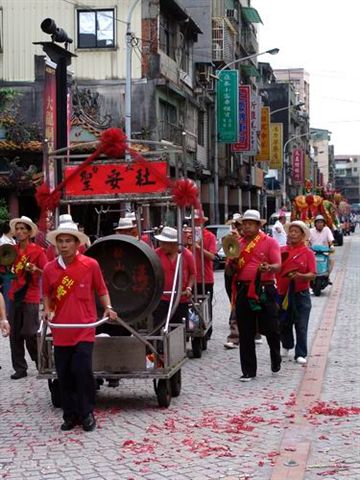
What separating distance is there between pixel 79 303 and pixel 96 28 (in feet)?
78.0

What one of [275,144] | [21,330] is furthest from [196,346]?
[275,144]

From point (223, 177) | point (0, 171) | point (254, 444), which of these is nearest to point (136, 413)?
point (254, 444)

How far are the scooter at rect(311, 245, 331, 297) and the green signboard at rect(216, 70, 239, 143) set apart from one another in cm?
2011

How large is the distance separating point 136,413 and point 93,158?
2.47m

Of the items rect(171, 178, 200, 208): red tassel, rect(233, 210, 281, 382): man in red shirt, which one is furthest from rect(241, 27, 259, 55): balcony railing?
rect(171, 178, 200, 208): red tassel

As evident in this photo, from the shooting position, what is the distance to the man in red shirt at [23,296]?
9891mm

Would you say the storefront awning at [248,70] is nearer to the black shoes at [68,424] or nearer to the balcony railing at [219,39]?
the balcony railing at [219,39]

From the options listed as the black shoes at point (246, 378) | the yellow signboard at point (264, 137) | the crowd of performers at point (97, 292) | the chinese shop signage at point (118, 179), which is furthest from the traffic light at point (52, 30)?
the yellow signboard at point (264, 137)

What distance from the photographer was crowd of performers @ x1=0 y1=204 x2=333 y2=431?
24.0ft

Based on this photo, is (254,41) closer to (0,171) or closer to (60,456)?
(0,171)

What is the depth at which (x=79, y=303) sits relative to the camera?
7.29 metres

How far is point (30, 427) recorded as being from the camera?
295 inches

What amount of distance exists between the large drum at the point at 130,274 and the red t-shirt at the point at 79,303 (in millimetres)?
812

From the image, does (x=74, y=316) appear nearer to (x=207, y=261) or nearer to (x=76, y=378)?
(x=76, y=378)
